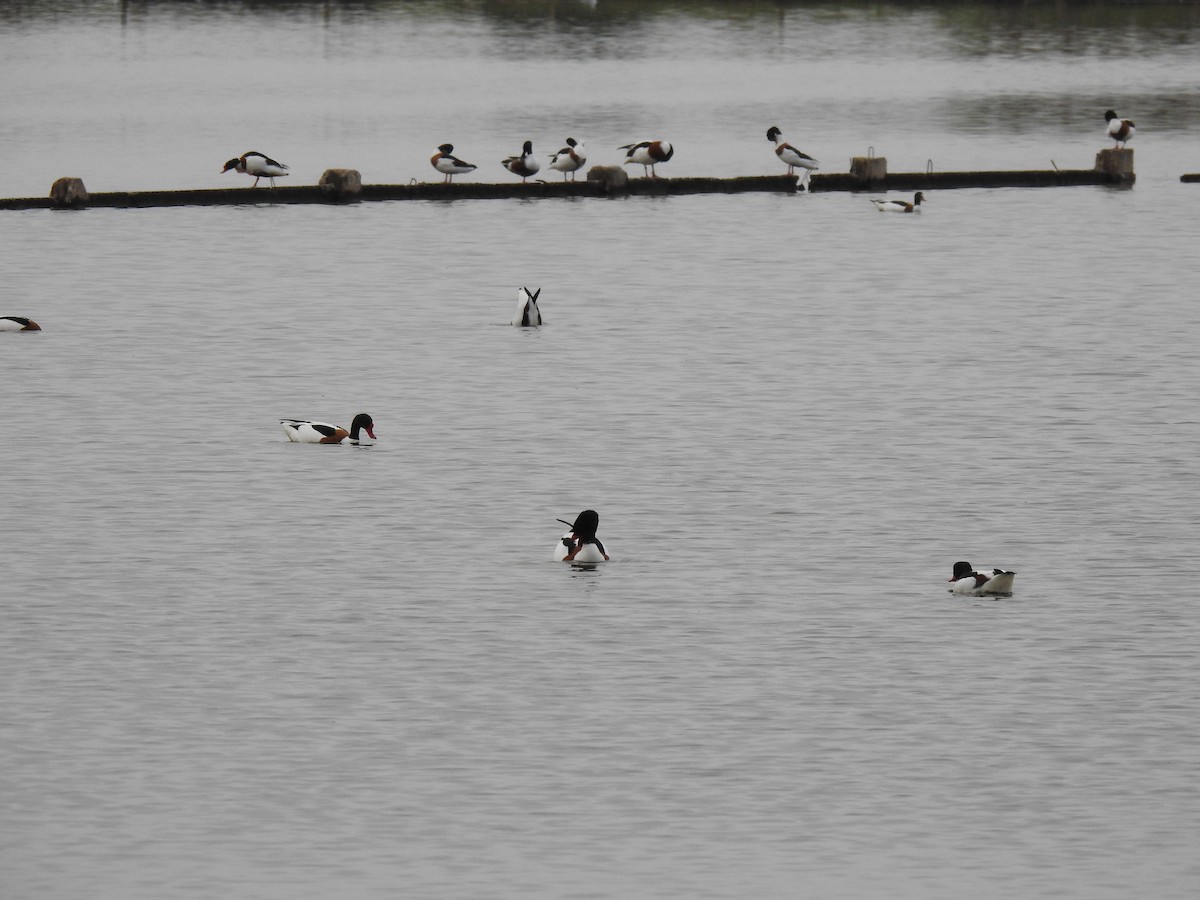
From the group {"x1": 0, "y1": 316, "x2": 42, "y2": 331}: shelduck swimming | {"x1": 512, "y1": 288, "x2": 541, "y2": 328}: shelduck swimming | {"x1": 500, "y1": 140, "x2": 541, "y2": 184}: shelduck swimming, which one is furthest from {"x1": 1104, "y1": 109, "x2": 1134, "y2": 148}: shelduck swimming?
{"x1": 0, "y1": 316, "x2": 42, "y2": 331}: shelduck swimming

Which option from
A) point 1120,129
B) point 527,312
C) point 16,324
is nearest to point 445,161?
point 527,312

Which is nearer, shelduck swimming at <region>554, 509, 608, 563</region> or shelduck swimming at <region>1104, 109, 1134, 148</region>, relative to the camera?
shelduck swimming at <region>554, 509, 608, 563</region>

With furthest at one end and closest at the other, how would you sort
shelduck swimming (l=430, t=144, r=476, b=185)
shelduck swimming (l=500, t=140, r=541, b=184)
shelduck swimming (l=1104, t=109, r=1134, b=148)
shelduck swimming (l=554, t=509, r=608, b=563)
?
1. shelduck swimming (l=1104, t=109, r=1134, b=148)
2. shelduck swimming (l=500, t=140, r=541, b=184)
3. shelduck swimming (l=430, t=144, r=476, b=185)
4. shelduck swimming (l=554, t=509, r=608, b=563)

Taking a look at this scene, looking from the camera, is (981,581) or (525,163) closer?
(981,581)

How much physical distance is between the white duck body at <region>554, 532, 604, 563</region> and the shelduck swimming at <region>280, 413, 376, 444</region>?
19.6 feet

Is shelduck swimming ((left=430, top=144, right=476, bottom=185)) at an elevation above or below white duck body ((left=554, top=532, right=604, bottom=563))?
above

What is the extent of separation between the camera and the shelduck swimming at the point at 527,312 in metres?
34.6

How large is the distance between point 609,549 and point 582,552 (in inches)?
35.2

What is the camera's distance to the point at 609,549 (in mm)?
21531

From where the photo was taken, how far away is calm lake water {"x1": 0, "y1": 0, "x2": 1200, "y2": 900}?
14.6 meters

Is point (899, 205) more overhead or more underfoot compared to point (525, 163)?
more underfoot

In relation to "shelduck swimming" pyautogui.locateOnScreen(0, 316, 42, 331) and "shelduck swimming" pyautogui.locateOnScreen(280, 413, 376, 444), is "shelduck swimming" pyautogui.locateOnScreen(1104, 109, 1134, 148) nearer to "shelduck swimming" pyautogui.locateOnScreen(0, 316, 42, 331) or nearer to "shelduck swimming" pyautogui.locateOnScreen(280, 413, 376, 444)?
"shelduck swimming" pyautogui.locateOnScreen(0, 316, 42, 331)

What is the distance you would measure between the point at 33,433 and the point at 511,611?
32.8ft

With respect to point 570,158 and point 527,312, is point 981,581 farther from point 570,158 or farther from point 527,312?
point 570,158
